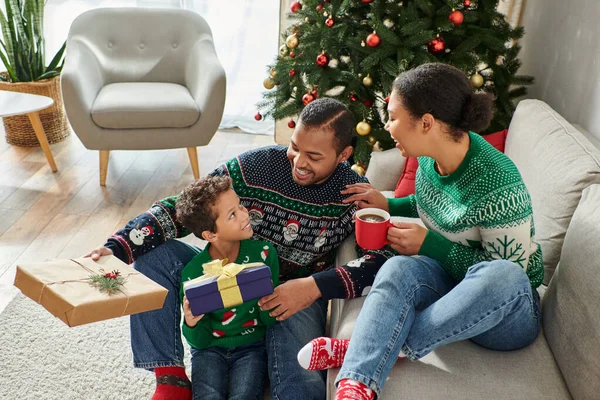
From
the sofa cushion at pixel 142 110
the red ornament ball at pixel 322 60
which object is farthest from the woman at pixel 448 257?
the sofa cushion at pixel 142 110

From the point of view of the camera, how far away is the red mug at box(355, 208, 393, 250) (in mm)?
1544

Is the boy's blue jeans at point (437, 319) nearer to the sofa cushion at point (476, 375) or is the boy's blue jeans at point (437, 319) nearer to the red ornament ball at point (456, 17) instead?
the sofa cushion at point (476, 375)

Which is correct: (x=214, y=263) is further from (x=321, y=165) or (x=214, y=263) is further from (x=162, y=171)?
(x=162, y=171)

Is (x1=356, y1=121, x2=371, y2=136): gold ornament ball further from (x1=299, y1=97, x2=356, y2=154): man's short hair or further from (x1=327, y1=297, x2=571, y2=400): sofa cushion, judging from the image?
(x1=327, y1=297, x2=571, y2=400): sofa cushion

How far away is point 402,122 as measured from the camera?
160cm

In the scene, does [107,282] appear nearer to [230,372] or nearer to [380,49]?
[230,372]

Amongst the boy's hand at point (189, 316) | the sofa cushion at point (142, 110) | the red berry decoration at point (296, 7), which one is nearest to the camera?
the boy's hand at point (189, 316)

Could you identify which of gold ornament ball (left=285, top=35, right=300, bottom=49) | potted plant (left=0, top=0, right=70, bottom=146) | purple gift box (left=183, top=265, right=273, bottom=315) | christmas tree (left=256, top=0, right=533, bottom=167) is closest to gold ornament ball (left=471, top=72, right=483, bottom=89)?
christmas tree (left=256, top=0, right=533, bottom=167)

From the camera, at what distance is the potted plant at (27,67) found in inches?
136

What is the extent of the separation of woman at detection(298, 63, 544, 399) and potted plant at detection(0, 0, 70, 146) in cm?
268

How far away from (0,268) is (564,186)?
2102 mm

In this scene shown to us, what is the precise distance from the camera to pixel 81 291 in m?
1.39

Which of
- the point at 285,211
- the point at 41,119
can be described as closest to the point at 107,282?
the point at 285,211

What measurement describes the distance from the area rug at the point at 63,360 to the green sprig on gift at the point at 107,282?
1.74 feet
